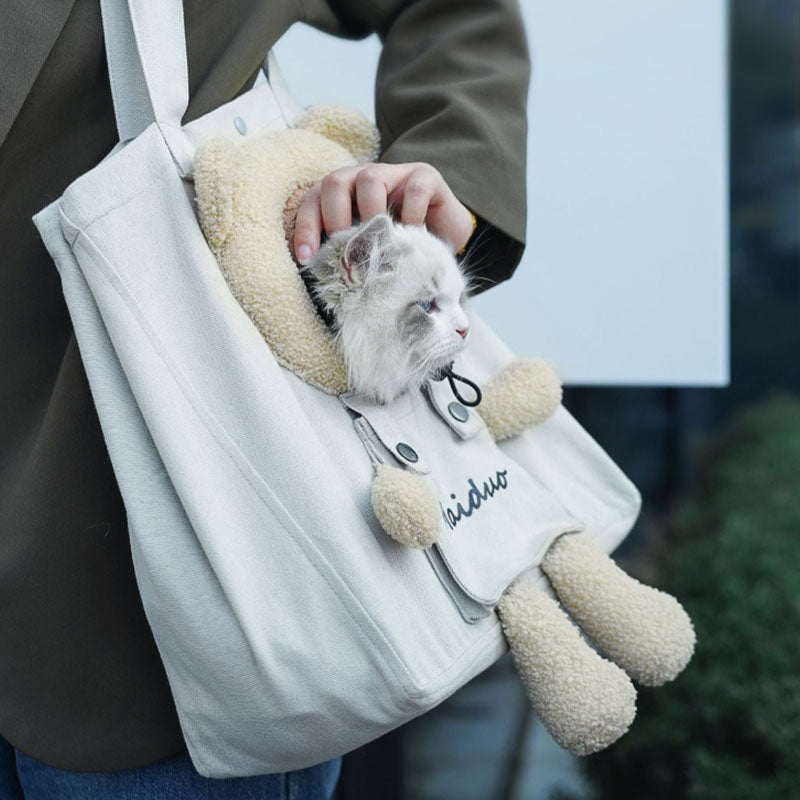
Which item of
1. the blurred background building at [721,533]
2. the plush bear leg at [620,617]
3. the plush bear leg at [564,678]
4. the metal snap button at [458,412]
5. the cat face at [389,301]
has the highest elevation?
the cat face at [389,301]

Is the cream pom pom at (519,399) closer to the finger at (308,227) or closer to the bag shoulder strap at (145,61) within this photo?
the finger at (308,227)

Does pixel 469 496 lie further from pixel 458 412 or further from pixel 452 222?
pixel 452 222

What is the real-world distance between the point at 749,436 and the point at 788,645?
143 cm

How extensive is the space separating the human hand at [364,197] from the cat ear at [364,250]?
15 mm

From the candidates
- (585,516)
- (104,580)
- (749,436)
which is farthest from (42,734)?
(749,436)

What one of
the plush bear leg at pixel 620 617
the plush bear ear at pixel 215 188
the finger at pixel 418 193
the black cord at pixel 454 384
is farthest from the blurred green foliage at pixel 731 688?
the plush bear ear at pixel 215 188

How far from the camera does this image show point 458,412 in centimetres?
75

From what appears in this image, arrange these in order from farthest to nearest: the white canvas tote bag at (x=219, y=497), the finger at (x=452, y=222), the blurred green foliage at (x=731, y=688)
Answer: the blurred green foliage at (x=731, y=688)
the finger at (x=452, y=222)
the white canvas tote bag at (x=219, y=497)

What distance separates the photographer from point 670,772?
1619 mm

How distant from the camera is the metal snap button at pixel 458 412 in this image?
0.75 metres

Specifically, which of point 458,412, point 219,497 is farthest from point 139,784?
point 458,412

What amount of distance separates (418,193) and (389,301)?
9cm

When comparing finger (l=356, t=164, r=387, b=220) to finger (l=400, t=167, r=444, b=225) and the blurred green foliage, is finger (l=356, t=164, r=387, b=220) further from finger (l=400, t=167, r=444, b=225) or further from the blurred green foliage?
the blurred green foliage

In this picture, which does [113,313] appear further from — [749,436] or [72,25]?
[749,436]
